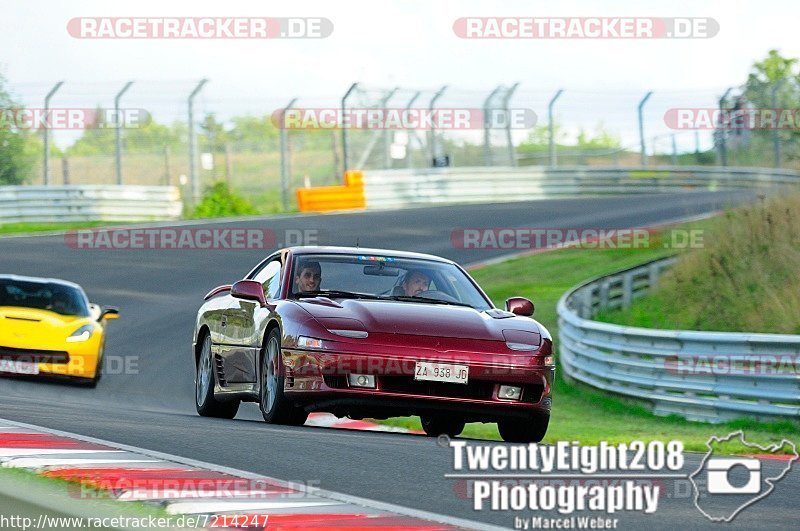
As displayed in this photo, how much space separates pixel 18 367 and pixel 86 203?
17686mm

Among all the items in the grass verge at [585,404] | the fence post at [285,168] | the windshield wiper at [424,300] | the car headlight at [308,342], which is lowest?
the grass verge at [585,404]

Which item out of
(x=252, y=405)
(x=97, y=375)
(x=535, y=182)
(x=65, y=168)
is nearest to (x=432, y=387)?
(x=252, y=405)

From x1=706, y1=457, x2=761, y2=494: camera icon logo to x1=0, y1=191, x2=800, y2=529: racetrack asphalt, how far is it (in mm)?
152

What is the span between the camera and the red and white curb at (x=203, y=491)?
5723mm

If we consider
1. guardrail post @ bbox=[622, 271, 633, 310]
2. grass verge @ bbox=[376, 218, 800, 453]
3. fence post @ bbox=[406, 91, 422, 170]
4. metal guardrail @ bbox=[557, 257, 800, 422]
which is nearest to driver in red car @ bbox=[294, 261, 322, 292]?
grass verge @ bbox=[376, 218, 800, 453]

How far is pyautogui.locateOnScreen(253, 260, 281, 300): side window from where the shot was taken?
1099 centimetres

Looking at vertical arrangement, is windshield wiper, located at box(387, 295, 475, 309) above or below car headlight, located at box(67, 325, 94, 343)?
above

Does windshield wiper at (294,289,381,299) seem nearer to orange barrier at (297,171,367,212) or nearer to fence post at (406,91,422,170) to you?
orange barrier at (297,171,367,212)

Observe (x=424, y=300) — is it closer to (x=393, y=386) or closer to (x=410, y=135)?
(x=393, y=386)

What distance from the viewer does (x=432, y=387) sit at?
32.2 feet

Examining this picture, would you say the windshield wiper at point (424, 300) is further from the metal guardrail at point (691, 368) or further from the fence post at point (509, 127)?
the fence post at point (509, 127)

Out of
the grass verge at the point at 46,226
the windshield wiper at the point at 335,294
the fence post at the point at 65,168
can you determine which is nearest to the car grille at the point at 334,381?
the windshield wiper at the point at 335,294

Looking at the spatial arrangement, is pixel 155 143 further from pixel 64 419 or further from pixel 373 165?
pixel 64 419

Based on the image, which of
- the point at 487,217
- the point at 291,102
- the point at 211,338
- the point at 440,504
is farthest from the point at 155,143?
the point at 440,504
